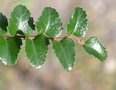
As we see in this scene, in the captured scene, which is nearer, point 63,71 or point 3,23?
point 3,23

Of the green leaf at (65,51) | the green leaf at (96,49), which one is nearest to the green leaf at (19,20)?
the green leaf at (65,51)

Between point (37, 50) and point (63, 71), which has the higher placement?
point (37, 50)

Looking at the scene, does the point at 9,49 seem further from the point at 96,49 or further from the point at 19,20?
the point at 96,49

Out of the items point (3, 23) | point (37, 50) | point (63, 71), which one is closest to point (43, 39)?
point (37, 50)

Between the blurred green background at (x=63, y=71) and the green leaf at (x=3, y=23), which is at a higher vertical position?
the green leaf at (x=3, y=23)

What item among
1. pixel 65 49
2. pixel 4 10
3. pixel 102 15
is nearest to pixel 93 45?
pixel 65 49

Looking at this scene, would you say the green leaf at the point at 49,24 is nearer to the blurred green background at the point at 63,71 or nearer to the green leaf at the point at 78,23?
the green leaf at the point at 78,23

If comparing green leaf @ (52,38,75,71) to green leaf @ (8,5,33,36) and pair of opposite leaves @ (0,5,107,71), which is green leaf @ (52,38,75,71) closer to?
pair of opposite leaves @ (0,5,107,71)
